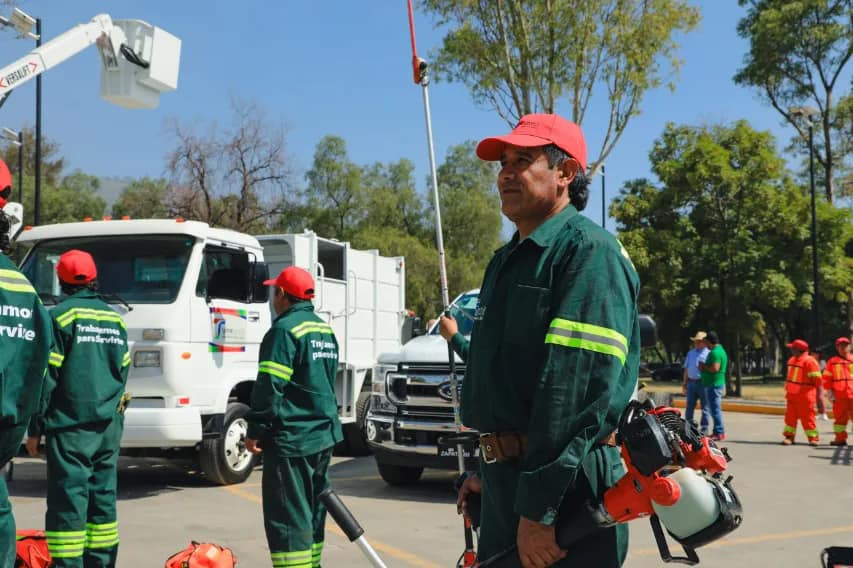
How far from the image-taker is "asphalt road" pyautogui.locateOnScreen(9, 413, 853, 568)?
262 inches

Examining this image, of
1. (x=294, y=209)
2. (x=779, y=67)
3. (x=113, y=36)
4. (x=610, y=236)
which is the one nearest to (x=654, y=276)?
(x=779, y=67)

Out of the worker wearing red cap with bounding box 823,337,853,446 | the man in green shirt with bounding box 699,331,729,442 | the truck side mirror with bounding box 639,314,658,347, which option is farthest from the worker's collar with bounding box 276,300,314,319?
the worker wearing red cap with bounding box 823,337,853,446

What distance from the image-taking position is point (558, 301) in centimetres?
255

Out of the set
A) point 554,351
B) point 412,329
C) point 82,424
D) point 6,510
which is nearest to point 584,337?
point 554,351

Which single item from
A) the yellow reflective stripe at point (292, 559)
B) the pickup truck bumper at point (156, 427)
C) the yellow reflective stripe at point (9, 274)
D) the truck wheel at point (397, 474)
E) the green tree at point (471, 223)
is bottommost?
the truck wheel at point (397, 474)

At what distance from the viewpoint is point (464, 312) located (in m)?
10.1

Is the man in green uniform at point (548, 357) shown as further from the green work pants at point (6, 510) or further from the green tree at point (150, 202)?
the green tree at point (150, 202)

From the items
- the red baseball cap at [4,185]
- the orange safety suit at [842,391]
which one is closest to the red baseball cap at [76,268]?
the red baseball cap at [4,185]

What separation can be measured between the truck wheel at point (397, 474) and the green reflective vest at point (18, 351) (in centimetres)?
659

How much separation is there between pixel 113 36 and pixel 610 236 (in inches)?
347

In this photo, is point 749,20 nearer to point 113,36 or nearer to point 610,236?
point 113,36

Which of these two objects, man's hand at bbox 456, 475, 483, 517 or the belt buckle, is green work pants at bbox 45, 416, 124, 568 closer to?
man's hand at bbox 456, 475, 483, 517

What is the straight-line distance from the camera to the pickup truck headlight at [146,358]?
8.46 meters

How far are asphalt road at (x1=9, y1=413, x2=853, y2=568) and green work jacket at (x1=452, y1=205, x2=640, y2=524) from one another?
4.13 metres
